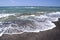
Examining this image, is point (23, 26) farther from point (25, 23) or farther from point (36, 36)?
point (36, 36)

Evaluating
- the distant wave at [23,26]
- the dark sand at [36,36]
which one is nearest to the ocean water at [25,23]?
the distant wave at [23,26]

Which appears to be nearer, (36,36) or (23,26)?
(36,36)

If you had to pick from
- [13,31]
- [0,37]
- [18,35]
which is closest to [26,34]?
[18,35]

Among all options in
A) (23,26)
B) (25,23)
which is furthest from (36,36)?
(25,23)

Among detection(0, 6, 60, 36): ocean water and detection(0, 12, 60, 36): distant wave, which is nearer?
detection(0, 12, 60, 36): distant wave

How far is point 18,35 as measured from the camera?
5715mm

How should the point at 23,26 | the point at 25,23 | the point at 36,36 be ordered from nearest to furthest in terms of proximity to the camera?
1. the point at 36,36
2. the point at 23,26
3. the point at 25,23

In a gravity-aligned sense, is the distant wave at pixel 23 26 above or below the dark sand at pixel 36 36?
below

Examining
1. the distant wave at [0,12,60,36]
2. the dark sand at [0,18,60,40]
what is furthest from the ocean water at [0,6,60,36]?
the dark sand at [0,18,60,40]

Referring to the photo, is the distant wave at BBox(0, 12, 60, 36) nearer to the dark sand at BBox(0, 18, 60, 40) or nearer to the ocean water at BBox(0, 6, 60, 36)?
the ocean water at BBox(0, 6, 60, 36)

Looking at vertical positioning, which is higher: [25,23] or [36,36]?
[36,36]

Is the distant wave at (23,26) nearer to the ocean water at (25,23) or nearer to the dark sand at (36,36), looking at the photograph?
the ocean water at (25,23)

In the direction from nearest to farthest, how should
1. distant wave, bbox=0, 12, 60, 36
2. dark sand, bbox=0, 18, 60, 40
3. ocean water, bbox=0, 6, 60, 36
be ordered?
dark sand, bbox=0, 18, 60, 40, distant wave, bbox=0, 12, 60, 36, ocean water, bbox=0, 6, 60, 36

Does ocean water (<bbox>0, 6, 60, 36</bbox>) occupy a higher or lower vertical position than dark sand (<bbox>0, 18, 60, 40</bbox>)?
lower
